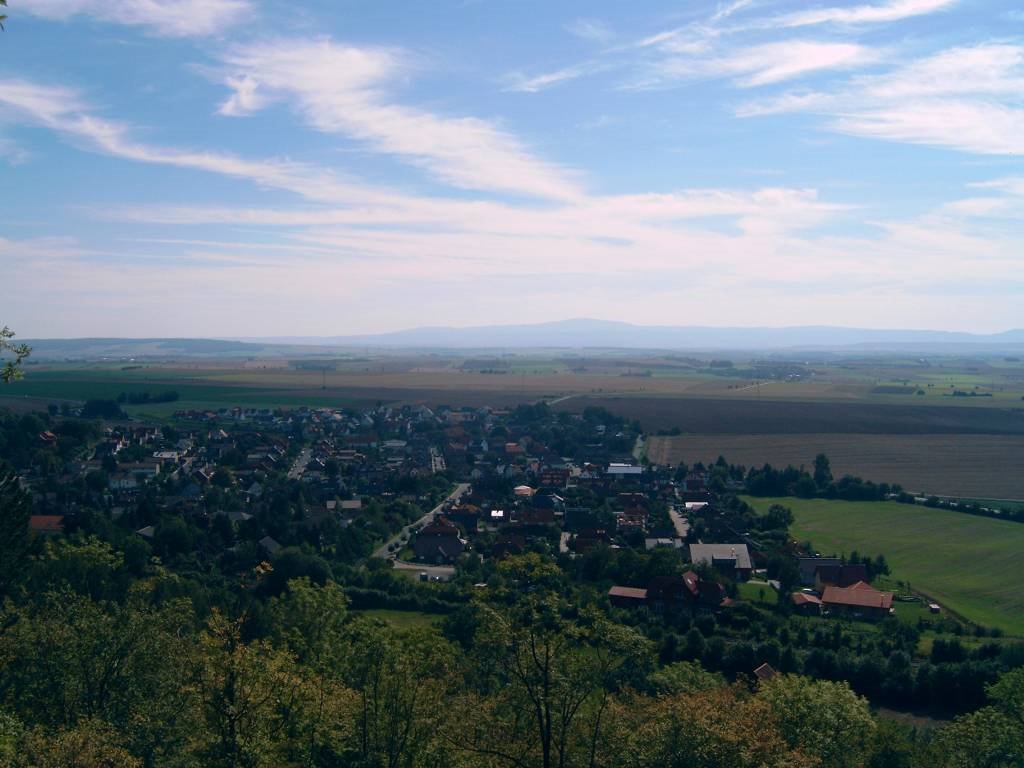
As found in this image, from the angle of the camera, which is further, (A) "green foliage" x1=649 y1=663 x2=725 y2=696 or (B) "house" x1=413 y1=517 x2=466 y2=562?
(B) "house" x1=413 y1=517 x2=466 y2=562

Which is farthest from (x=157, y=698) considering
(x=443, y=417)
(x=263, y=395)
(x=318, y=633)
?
(x=263, y=395)

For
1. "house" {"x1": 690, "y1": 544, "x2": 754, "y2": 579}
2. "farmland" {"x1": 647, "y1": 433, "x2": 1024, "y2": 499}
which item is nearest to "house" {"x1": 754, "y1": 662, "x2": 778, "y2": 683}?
"house" {"x1": 690, "y1": 544, "x2": 754, "y2": 579}

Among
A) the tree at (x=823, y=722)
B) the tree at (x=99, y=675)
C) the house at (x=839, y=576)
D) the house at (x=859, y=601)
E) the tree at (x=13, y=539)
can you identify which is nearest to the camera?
the tree at (x=99, y=675)

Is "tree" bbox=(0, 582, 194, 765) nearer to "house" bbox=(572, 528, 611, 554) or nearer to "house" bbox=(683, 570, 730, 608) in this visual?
"house" bbox=(683, 570, 730, 608)

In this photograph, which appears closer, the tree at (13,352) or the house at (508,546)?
the tree at (13,352)

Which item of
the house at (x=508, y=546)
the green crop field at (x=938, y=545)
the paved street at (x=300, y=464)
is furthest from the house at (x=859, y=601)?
the paved street at (x=300, y=464)

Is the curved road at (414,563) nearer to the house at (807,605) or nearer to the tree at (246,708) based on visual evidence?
the house at (807,605)

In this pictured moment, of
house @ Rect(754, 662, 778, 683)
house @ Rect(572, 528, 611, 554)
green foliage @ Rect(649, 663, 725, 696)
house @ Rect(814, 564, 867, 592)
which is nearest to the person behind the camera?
green foliage @ Rect(649, 663, 725, 696)
